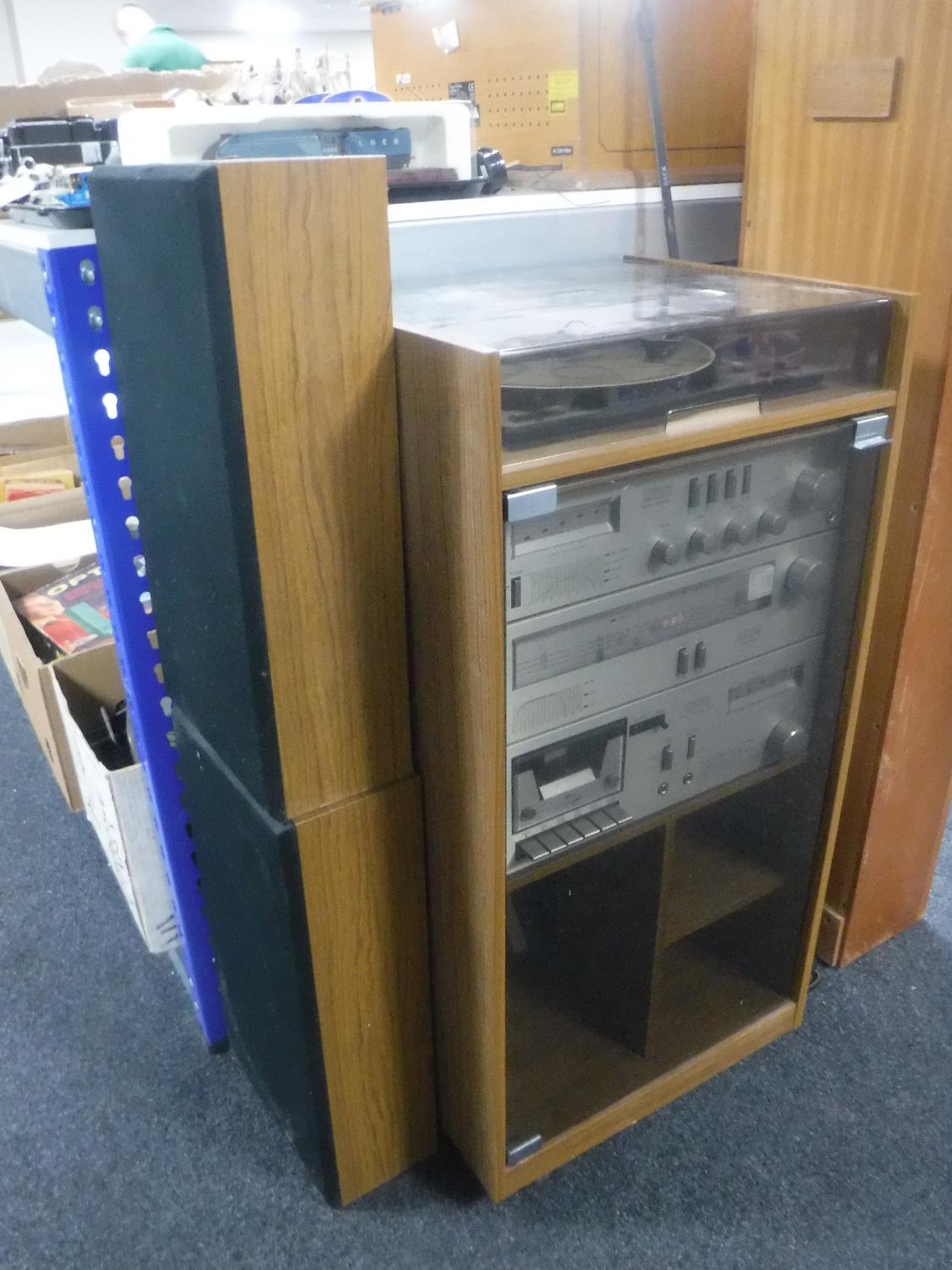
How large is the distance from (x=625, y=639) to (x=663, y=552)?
9 cm

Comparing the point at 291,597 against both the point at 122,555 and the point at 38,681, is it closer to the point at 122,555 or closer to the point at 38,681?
the point at 122,555

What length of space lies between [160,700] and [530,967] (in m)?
0.55

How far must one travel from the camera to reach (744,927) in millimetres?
1194

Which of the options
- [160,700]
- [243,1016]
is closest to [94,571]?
[160,700]

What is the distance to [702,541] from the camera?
0.84m

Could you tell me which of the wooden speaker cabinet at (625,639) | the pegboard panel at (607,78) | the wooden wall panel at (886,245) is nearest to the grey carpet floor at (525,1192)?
the wooden speaker cabinet at (625,639)

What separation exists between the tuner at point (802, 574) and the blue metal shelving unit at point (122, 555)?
24.3 inches

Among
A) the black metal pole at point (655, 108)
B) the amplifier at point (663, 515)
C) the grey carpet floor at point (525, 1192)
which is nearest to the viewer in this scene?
the amplifier at point (663, 515)

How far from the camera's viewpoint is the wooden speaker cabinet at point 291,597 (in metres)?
0.66

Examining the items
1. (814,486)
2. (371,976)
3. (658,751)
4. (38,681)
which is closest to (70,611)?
(38,681)

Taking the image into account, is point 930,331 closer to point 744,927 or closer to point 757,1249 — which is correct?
point 744,927

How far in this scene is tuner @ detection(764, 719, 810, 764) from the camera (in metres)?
1.01

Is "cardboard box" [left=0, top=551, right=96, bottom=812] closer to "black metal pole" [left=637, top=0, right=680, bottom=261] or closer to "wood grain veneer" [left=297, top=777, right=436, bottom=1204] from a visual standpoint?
"wood grain veneer" [left=297, top=777, right=436, bottom=1204]

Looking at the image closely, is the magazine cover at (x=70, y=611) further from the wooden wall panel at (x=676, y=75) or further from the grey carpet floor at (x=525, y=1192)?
the wooden wall panel at (x=676, y=75)
